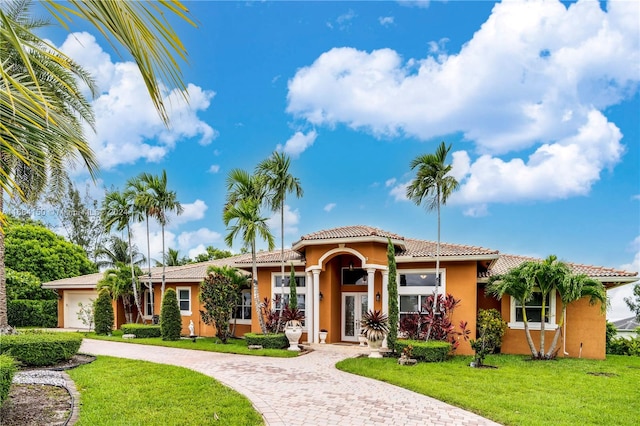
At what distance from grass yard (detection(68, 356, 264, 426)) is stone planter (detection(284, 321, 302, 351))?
5113mm

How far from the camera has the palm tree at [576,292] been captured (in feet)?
46.0

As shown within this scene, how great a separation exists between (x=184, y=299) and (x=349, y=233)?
1102cm

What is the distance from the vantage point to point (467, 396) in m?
9.09

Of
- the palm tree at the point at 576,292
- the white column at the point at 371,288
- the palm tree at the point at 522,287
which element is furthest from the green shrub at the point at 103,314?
the palm tree at the point at 576,292

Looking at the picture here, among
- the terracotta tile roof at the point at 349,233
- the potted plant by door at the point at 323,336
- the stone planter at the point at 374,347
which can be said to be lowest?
the potted plant by door at the point at 323,336

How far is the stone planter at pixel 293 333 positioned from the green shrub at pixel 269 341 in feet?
0.97

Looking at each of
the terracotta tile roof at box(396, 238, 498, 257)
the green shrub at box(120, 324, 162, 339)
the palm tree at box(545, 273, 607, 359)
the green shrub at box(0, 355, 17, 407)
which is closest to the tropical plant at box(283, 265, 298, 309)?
the terracotta tile roof at box(396, 238, 498, 257)

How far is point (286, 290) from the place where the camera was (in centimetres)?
1903

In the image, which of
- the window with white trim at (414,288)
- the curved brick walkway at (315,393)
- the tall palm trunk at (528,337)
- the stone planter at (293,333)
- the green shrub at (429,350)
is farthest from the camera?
the window with white trim at (414,288)

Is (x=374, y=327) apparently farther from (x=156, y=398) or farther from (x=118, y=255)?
(x=118, y=255)

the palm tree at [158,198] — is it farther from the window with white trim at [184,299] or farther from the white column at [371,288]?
the white column at [371,288]

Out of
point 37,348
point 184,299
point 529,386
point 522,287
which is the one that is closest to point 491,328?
point 522,287

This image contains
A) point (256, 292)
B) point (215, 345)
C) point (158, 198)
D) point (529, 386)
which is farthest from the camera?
point (158, 198)

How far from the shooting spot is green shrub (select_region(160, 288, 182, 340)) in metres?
18.7
